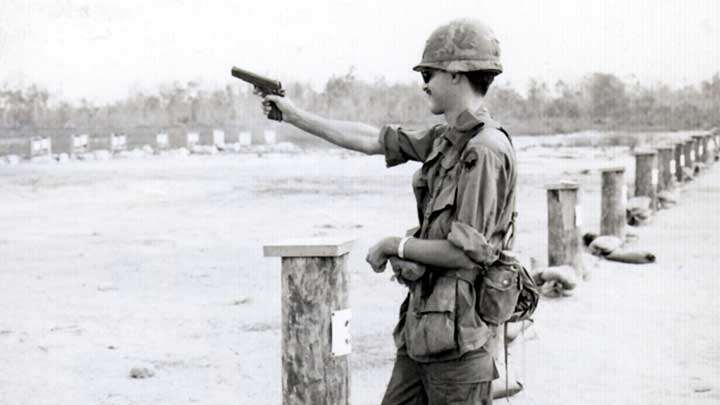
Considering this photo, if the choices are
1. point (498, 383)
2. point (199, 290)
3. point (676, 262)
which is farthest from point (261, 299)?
point (676, 262)

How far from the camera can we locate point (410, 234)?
3.57 meters

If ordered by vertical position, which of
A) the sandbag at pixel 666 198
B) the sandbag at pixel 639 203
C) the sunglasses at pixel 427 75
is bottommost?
the sandbag at pixel 666 198

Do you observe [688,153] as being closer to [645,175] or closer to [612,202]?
[645,175]

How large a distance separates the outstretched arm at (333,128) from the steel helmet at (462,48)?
0.38m

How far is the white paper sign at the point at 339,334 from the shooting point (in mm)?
4355

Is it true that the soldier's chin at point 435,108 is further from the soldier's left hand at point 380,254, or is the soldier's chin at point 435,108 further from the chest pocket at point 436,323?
the chest pocket at point 436,323

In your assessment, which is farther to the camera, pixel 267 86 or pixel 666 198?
pixel 666 198

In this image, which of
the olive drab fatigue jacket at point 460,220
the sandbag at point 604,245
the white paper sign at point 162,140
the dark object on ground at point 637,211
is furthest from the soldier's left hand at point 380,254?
the white paper sign at point 162,140

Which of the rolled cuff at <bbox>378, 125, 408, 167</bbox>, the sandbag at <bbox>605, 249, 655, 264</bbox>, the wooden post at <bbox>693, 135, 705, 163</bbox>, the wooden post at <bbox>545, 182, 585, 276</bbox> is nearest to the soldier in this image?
the rolled cuff at <bbox>378, 125, 408, 167</bbox>

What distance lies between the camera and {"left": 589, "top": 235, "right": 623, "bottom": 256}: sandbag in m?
10.9

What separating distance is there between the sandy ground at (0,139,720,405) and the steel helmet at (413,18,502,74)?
7.21 ft

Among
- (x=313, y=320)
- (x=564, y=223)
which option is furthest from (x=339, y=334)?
(x=564, y=223)

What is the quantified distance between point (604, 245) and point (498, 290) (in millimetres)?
7823

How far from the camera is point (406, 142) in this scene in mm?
3715
